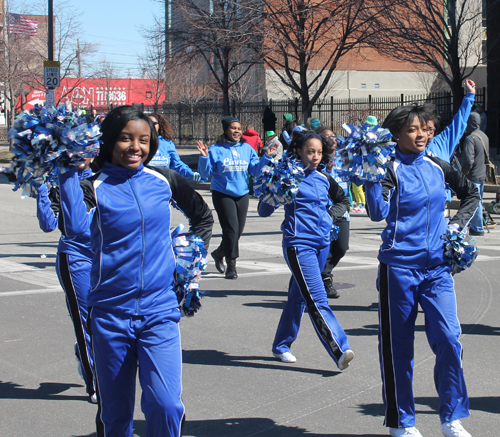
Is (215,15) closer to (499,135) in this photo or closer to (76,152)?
(499,135)

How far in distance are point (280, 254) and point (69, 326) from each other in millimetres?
4674

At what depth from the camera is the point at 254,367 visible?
5.35 meters

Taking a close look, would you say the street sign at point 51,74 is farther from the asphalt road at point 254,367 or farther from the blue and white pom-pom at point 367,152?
the blue and white pom-pom at point 367,152

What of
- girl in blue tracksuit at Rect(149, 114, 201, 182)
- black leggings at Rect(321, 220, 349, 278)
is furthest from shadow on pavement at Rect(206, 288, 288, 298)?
girl in blue tracksuit at Rect(149, 114, 201, 182)

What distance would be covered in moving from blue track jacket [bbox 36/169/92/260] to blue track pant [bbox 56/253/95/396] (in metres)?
0.04

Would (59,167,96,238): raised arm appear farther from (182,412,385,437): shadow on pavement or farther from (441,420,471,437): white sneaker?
(441,420,471,437): white sneaker

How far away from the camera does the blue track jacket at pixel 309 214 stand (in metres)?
5.33

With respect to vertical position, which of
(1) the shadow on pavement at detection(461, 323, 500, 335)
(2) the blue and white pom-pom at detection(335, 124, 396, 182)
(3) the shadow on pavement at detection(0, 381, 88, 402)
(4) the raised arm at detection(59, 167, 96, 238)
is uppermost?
(2) the blue and white pom-pom at detection(335, 124, 396, 182)

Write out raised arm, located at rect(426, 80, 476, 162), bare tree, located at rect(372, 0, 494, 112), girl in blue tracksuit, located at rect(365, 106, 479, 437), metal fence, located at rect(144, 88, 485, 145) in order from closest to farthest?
girl in blue tracksuit, located at rect(365, 106, 479, 437) < raised arm, located at rect(426, 80, 476, 162) < bare tree, located at rect(372, 0, 494, 112) < metal fence, located at rect(144, 88, 485, 145)

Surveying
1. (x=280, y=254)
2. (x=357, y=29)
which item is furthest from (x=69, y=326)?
(x=357, y=29)

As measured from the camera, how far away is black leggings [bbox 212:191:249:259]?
859 cm

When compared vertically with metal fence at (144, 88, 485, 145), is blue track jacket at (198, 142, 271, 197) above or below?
below

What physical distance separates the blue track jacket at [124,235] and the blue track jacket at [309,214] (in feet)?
7.25

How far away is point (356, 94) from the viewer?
182 feet
